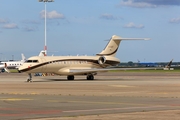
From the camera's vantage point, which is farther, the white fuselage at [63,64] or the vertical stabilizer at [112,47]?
the vertical stabilizer at [112,47]

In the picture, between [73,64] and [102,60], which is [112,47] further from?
[73,64]

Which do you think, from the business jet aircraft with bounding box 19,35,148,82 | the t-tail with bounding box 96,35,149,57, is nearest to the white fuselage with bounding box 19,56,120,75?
the business jet aircraft with bounding box 19,35,148,82

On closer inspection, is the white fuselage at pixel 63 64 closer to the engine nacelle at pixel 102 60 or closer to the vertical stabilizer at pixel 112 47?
the engine nacelle at pixel 102 60

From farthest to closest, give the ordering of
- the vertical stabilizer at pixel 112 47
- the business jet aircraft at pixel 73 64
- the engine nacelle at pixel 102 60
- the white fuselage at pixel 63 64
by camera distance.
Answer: the vertical stabilizer at pixel 112 47
the engine nacelle at pixel 102 60
the business jet aircraft at pixel 73 64
the white fuselage at pixel 63 64

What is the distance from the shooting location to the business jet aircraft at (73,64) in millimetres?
65312

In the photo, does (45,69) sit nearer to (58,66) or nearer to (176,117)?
(58,66)

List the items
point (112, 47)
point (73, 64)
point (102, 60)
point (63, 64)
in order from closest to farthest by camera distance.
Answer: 1. point (63, 64)
2. point (73, 64)
3. point (102, 60)
4. point (112, 47)

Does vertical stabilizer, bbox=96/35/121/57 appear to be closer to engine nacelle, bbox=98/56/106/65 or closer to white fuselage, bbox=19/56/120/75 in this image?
white fuselage, bbox=19/56/120/75

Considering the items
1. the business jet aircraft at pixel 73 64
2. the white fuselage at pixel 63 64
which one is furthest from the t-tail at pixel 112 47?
the white fuselage at pixel 63 64

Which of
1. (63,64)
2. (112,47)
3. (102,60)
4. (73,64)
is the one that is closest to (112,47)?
(112,47)

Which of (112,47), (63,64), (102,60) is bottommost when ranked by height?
(63,64)

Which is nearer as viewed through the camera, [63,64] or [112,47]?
[63,64]

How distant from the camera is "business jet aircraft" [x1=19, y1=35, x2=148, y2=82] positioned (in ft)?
214

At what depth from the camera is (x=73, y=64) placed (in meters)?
69.4
